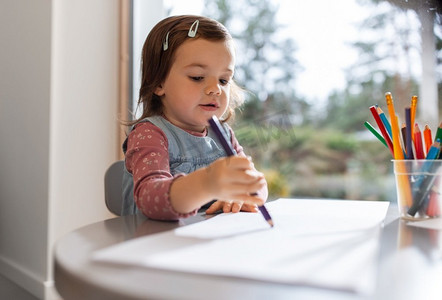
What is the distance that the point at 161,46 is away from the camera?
0.87 meters

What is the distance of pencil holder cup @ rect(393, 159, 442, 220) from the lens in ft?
1.93

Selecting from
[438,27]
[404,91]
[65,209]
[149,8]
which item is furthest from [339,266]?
[149,8]

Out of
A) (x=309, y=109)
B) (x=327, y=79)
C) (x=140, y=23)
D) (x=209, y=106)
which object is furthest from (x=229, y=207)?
(x=309, y=109)

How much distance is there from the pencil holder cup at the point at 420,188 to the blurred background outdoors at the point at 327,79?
0.61ft

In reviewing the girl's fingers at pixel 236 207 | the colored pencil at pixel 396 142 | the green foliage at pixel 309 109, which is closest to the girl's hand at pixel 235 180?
the girl's fingers at pixel 236 207

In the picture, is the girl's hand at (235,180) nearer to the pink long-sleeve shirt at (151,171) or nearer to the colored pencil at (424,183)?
the pink long-sleeve shirt at (151,171)

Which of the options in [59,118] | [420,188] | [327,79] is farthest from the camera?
[327,79]

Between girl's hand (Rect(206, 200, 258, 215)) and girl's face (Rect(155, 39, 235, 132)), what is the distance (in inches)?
8.2

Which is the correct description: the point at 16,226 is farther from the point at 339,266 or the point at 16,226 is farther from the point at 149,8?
the point at 339,266

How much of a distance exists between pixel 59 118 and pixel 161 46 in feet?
2.92

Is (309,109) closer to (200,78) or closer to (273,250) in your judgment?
(200,78)

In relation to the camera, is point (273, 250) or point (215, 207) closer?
point (273, 250)

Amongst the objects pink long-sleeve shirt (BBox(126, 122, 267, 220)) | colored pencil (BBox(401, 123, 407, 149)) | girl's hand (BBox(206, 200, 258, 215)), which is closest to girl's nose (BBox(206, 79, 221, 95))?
pink long-sleeve shirt (BBox(126, 122, 267, 220))

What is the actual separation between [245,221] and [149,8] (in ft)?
4.50
